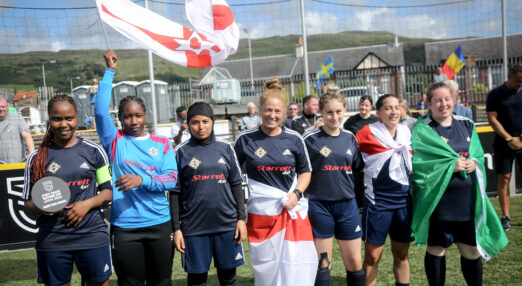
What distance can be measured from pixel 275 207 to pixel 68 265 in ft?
5.38

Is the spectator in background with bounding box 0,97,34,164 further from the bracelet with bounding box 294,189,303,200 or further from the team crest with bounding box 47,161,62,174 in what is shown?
the bracelet with bounding box 294,189,303,200

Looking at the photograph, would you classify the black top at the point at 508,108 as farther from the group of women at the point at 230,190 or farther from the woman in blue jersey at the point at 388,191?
the woman in blue jersey at the point at 388,191

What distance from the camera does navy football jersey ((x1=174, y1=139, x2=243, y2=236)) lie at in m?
3.43

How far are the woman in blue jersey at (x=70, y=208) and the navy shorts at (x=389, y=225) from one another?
2.23 metres

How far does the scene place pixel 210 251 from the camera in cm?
347

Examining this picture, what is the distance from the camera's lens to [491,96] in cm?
628

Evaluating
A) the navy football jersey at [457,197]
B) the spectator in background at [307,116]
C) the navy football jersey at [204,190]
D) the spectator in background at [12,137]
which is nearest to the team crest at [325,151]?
the navy football jersey at [204,190]

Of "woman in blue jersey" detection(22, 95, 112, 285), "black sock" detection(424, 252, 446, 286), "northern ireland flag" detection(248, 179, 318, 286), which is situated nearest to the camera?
"woman in blue jersey" detection(22, 95, 112, 285)

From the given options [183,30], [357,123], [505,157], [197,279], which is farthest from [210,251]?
[505,157]

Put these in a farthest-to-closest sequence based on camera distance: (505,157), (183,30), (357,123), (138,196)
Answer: (357,123) < (505,157) < (183,30) < (138,196)

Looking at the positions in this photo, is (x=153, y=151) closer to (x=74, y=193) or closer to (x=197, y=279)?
(x=74, y=193)

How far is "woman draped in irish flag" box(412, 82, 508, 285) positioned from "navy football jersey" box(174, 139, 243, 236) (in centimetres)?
163

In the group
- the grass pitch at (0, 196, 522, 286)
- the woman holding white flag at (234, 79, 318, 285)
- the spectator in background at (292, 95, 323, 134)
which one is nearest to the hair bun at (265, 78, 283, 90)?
the woman holding white flag at (234, 79, 318, 285)

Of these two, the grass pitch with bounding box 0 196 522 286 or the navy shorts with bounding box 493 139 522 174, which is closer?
the grass pitch with bounding box 0 196 522 286
